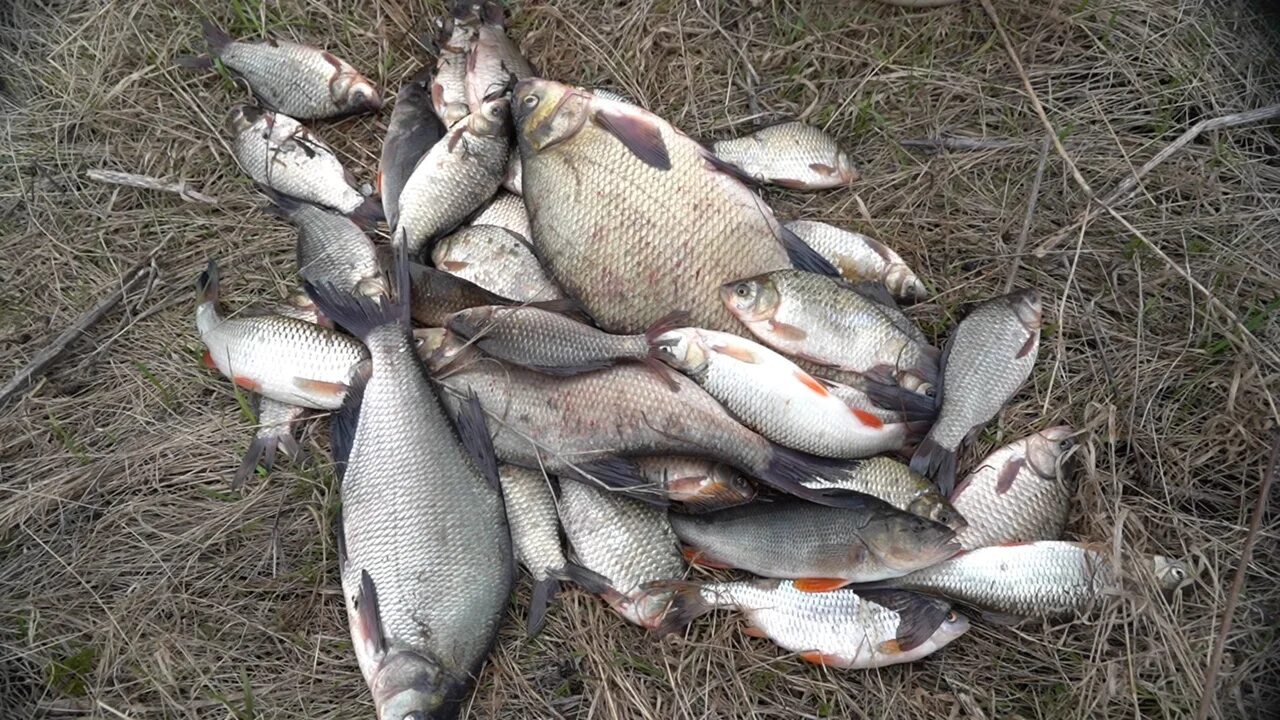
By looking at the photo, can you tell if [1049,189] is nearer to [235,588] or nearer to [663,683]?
[663,683]

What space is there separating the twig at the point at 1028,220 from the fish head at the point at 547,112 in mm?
1544

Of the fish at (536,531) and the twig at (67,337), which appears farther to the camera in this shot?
the twig at (67,337)

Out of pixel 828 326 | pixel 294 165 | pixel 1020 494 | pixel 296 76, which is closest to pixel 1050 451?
pixel 1020 494

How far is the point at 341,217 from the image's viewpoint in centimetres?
298

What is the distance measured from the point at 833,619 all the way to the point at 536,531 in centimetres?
97

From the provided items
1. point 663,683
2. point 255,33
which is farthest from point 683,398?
point 255,33

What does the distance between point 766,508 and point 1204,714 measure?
50.7 inches

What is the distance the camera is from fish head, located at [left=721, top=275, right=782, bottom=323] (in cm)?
250

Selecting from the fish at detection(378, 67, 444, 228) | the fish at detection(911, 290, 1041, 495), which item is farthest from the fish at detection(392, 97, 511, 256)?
the fish at detection(911, 290, 1041, 495)

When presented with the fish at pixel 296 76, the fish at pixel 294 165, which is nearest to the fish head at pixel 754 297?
the fish at pixel 294 165

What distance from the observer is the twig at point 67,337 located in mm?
2928

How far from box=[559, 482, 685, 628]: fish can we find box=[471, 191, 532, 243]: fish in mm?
971

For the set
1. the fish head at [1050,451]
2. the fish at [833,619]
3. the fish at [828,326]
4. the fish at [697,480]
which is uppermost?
the fish at [828,326]

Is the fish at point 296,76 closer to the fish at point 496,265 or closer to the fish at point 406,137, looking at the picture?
the fish at point 406,137
